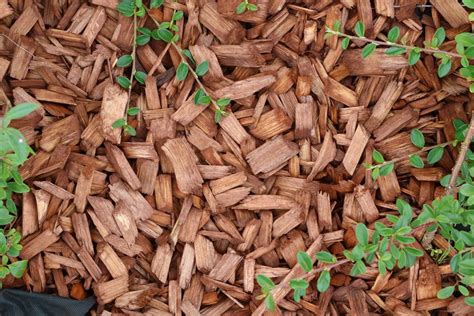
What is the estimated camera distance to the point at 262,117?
1.63 m

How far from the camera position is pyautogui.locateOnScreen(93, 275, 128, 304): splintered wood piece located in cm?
161

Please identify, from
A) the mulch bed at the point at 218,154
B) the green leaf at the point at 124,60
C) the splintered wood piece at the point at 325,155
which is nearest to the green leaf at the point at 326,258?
the mulch bed at the point at 218,154

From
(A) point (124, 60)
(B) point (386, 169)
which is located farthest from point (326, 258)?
(A) point (124, 60)

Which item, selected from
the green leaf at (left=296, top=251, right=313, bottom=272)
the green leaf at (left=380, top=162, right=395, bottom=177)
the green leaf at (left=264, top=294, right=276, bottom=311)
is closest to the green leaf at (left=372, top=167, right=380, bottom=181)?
the green leaf at (left=380, top=162, right=395, bottom=177)

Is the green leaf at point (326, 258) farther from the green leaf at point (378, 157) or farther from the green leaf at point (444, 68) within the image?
the green leaf at point (444, 68)

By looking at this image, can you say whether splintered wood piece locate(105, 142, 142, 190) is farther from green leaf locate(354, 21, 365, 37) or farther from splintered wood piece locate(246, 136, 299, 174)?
green leaf locate(354, 21, 365, 37)

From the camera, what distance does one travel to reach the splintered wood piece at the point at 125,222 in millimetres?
1614

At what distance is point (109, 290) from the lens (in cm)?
161

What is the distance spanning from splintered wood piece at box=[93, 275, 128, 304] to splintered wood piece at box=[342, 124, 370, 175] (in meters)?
0.65

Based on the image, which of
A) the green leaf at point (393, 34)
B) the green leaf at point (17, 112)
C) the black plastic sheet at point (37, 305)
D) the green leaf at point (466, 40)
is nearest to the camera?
the green leaf at point (17, 112)

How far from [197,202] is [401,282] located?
55cm

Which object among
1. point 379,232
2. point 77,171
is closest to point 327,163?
point 379,232

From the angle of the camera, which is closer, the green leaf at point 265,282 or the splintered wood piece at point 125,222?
the green leaf at point 265,282

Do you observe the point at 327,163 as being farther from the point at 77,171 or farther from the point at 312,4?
the point at 77,171
